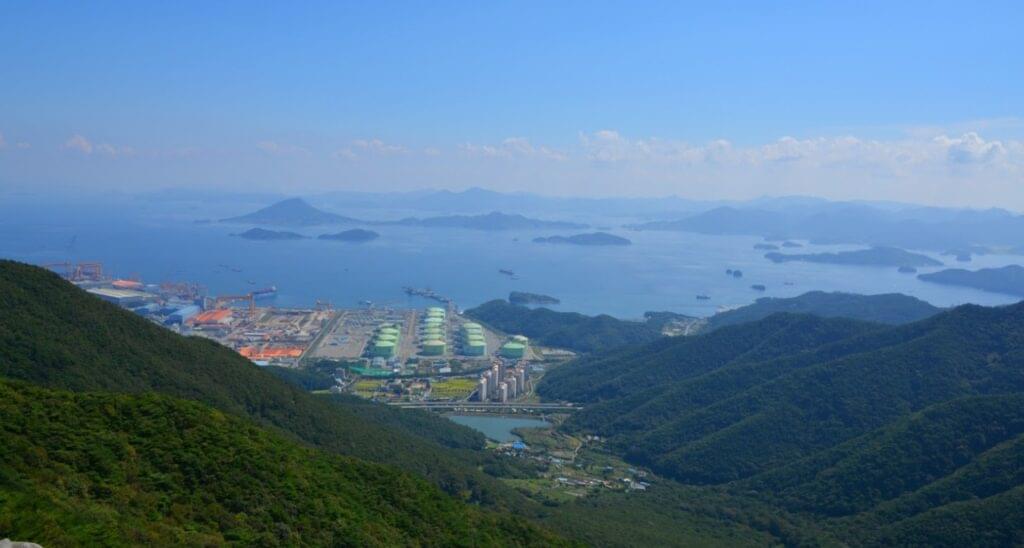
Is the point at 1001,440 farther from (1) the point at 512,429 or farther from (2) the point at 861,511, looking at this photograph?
(1) the point at 512,429

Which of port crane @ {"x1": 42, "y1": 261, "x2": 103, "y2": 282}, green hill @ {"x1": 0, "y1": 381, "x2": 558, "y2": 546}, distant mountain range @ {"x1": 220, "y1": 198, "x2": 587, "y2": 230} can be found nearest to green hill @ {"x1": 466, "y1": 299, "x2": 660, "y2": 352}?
port crane @ {"x1": 42, "y1": 261, "x2": 103, "y2": 282}

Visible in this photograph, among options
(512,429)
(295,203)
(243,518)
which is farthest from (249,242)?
(243,518)

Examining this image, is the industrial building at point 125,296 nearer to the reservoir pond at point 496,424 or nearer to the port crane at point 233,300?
the port crane at point 233,300

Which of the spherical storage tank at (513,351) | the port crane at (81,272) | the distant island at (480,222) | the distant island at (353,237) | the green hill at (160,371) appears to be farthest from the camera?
the distant island at (480,222)

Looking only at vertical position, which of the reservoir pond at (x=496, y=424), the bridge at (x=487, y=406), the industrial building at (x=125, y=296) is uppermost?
the industrial building at (x=125, y=296)

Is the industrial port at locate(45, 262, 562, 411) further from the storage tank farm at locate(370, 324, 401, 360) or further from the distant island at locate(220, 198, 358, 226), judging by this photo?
the distant island at locate(220, 198, 358, 226)

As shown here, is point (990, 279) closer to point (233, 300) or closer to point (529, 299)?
point (529, 299)

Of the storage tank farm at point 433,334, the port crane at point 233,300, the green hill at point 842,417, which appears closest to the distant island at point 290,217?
the port crane at point 233,300
